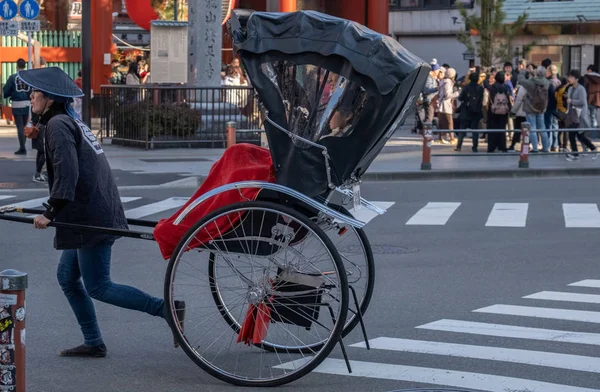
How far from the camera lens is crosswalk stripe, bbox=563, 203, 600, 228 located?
1338 centimetres

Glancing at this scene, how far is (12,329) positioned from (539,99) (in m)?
18.5

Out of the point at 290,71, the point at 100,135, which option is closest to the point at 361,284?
the point at 290,71

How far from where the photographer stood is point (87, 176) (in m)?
6.72

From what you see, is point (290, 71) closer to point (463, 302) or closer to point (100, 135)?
point (463, 302)

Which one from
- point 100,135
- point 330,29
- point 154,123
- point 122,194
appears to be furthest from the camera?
point 100,135

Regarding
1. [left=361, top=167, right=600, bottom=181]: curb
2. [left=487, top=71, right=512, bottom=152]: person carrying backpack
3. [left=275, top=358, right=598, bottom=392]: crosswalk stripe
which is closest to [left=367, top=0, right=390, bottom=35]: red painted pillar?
[left=487, top=71, right=512, bottom=152]: person carrying backpack

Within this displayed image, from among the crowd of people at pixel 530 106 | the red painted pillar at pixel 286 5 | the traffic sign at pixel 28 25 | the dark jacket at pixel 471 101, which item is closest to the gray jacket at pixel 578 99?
the crowd of people at pixel 530 106

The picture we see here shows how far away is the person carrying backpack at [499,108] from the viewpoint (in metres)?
23.0

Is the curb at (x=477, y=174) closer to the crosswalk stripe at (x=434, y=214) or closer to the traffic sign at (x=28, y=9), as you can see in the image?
the crosswalk stripe at (x=434, y=214)

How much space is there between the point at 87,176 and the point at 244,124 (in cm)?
1674

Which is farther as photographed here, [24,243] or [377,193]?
[377,193]

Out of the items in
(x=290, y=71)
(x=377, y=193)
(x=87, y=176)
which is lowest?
(x=377, y=193)

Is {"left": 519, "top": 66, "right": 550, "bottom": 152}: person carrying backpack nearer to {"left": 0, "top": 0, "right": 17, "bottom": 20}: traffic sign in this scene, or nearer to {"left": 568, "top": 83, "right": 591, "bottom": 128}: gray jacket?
{"left": 568, "top": 83, "right": 591, "bottom": 128}: gray jacket

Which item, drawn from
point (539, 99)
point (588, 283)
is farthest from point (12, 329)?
point (539, 99)
